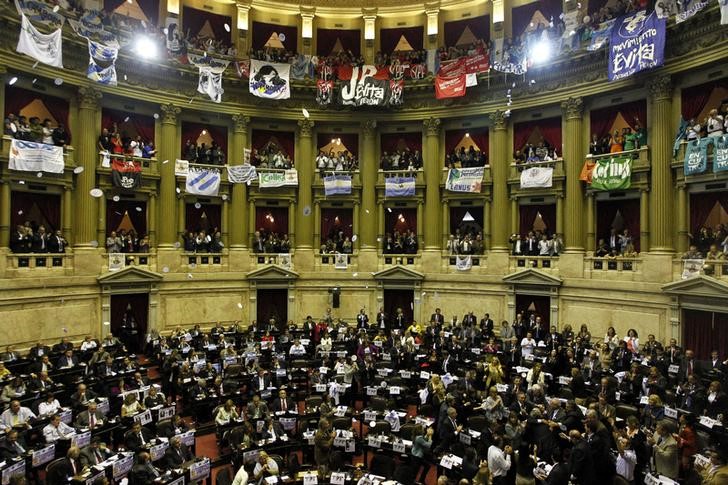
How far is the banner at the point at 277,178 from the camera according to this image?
27391 mm

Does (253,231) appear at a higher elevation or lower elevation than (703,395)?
higher

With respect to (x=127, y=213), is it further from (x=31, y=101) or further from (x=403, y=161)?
(x=403, y=161)

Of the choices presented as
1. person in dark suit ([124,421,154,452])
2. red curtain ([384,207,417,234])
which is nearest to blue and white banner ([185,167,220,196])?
red curtain ([384,207,417,234])

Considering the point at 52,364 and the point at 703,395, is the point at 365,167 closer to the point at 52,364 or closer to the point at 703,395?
the point at 52,364

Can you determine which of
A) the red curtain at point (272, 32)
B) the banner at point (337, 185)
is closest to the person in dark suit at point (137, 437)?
the banner at point (337, 185)

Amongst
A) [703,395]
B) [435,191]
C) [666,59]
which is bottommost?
[703,395]

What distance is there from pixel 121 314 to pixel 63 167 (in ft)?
24.0

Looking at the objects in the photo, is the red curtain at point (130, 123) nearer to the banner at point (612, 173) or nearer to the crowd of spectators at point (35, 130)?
the crowd of spectators at point (35, 130)

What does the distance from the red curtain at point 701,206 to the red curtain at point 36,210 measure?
28343mm

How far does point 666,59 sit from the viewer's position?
20.7 m

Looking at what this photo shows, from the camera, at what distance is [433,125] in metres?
27.8

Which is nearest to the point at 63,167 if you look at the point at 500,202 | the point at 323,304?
the point at 323,304

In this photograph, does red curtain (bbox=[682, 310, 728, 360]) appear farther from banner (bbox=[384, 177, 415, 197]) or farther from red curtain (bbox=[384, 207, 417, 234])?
red curtain (bbox=[384, 207, 417, 234])

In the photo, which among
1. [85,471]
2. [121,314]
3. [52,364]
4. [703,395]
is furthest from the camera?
[121,314]
